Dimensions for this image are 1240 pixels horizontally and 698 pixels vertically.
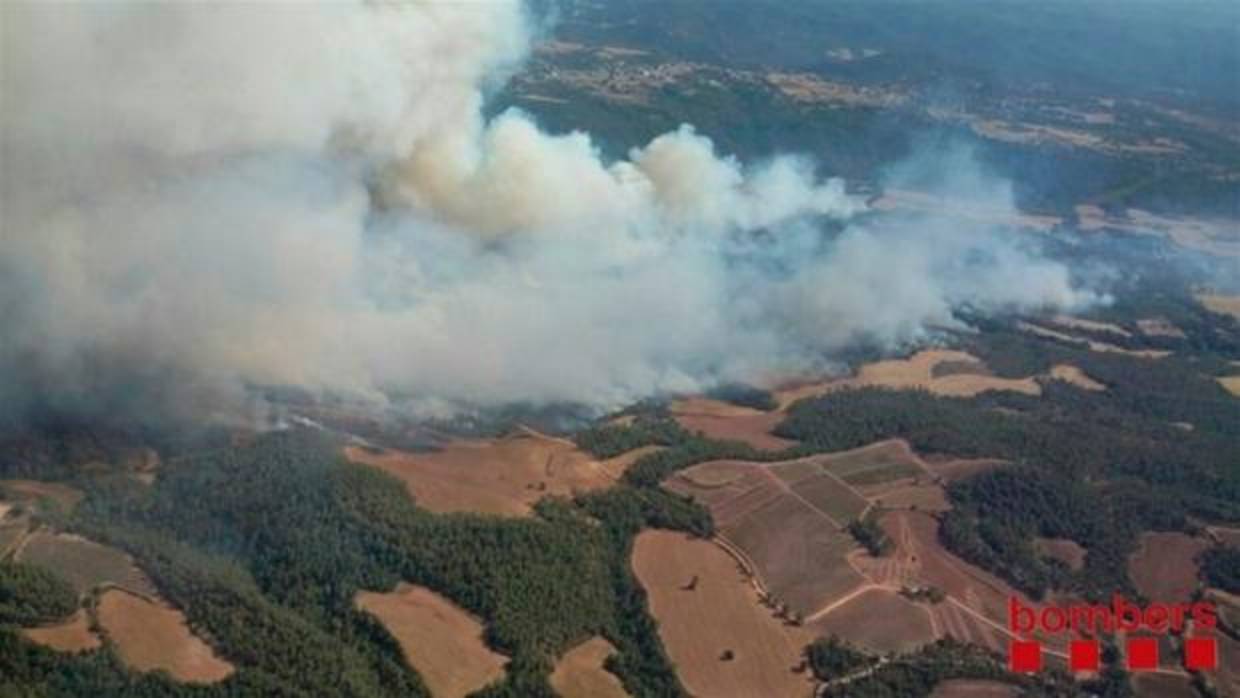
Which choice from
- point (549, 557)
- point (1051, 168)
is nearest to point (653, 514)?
point (549, 557)

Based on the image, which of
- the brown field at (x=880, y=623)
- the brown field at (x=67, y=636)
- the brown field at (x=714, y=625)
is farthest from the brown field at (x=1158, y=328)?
the brown field at (x=67, y=636)

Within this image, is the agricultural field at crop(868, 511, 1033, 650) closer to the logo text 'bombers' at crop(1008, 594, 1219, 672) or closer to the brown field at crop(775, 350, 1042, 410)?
the logo text 'bombers' at crop(1008, 594, 1219, 672)

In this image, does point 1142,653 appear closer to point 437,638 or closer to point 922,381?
point 437,638

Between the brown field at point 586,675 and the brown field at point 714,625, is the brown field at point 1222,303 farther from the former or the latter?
the brown field at point 586,675

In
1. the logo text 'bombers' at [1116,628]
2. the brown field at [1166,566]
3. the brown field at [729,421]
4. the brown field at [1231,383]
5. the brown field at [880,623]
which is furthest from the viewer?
the brown field at [1231,383]

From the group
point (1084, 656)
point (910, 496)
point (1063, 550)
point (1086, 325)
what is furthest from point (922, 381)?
point (1084, 656)
